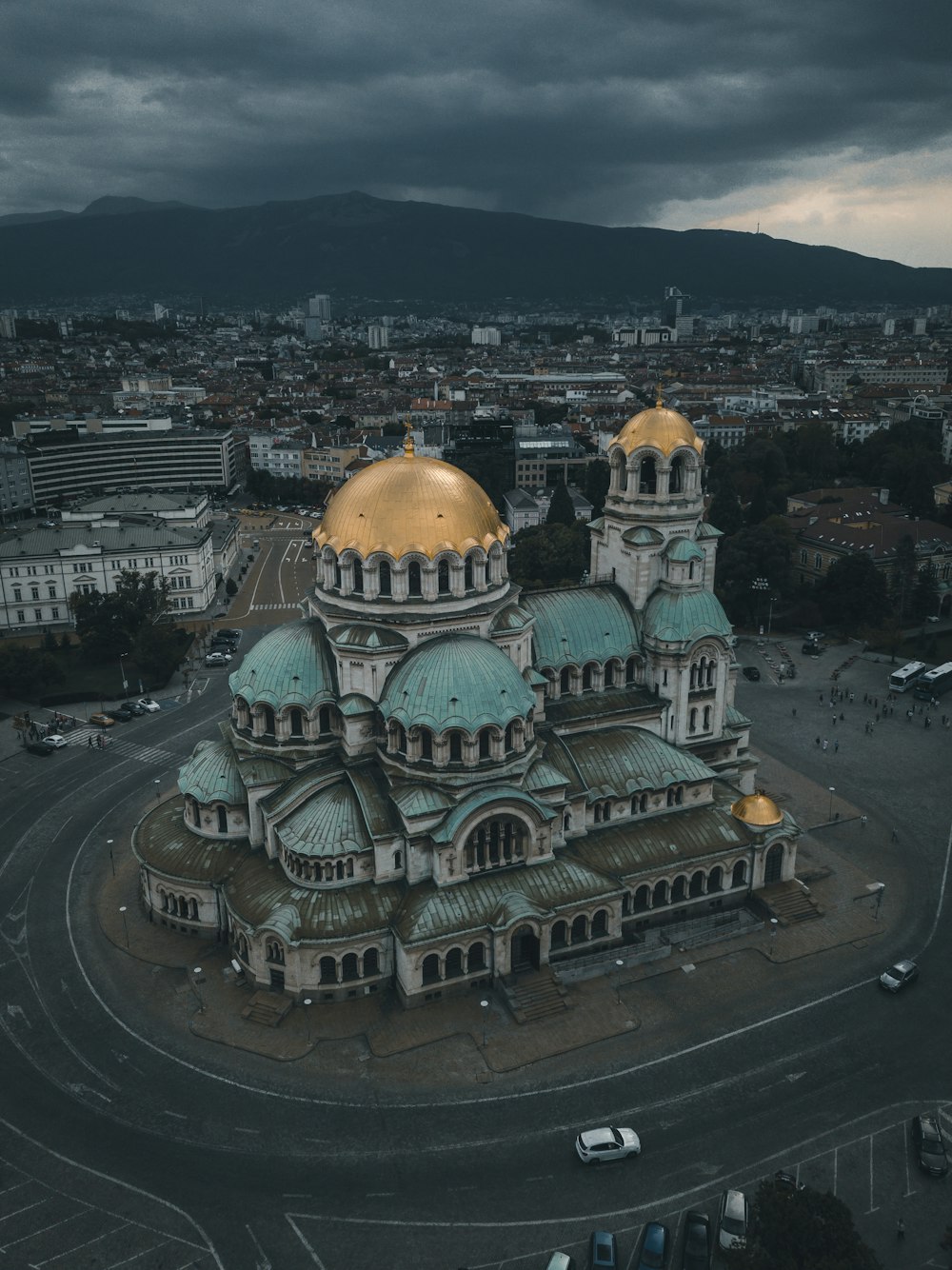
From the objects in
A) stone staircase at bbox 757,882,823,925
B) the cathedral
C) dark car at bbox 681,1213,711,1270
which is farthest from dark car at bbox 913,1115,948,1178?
the cathedral

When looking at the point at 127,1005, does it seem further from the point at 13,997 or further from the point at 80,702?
the point at 80,702

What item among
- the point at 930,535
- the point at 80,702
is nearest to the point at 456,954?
the point at 80,702

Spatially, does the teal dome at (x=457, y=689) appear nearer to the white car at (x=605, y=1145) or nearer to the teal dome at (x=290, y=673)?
the teal dome at (x=290, y=673)

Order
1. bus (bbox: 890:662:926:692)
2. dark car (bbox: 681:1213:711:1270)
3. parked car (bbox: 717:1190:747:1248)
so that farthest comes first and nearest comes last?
bus (bbox: 890:662:926:692) → parked car (bbox: 717:1190:747:1248) → dark car (bbox: 681:1213:711:1270)

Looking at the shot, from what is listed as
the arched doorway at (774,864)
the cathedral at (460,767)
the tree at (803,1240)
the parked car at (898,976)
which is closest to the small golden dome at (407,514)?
the cathedral at (460,767)

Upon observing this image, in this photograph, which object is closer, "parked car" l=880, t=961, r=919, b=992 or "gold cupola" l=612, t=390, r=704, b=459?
"parked car" l=880, t=961, r=919, b=992

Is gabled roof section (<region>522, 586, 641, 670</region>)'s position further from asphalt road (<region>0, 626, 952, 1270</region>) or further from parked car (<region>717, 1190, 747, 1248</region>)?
parked car (<region>717, 1190, 747, 1248</region>)

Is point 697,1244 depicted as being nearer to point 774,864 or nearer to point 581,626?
point 774,864
